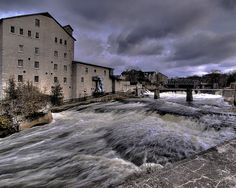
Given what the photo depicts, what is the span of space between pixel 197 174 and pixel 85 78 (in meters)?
41.6

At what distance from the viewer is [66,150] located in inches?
340

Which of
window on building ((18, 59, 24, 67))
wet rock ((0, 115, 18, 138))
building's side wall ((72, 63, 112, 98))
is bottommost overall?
wet rock ((0, 115, 18, 138))

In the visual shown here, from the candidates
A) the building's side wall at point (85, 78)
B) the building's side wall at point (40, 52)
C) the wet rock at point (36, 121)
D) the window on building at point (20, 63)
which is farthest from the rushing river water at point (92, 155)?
the building's side wall at point (85, 78)

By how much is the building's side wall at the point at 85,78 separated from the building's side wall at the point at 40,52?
1.26 metres

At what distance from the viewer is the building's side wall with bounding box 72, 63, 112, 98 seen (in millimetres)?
42375

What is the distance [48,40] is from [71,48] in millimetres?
6124

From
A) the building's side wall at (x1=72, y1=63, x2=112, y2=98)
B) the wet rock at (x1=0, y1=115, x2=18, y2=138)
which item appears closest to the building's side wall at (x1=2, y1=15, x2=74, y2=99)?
the building's side wall at (x1=72, y1=63, x2=112, y2=98)

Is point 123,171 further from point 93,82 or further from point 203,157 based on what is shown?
point 93,82

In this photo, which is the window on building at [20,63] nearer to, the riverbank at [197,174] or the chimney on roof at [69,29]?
the chimney on roof at [69,29]

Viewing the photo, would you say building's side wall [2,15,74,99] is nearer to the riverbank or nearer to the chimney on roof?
the chimney on roof

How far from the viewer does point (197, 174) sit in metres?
3.50

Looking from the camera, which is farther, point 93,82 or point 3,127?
point 93,82

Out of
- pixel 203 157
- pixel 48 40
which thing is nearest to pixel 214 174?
pixel 203 157

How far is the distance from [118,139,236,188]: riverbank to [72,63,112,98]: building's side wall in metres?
39.1
